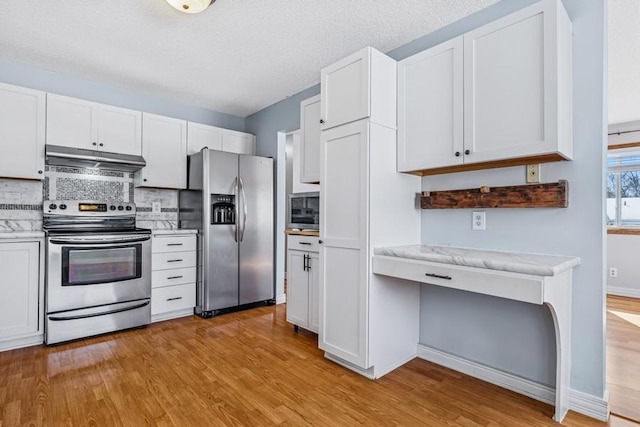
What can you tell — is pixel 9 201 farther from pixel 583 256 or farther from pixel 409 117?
pixel 583 256

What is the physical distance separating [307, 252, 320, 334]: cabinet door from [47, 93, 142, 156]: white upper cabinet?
87.8 inches

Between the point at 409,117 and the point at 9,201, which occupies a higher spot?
the point at 409,117

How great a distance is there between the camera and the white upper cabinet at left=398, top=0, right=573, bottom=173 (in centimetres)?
175

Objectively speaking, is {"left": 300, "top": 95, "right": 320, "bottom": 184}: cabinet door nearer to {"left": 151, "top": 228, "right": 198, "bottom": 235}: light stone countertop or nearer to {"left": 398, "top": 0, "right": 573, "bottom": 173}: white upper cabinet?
{"left": 398, "top": 0, "right": 573, "bottom": 173}: white upper cabinet

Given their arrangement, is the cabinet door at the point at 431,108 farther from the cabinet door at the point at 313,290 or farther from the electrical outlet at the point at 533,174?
the cabinet door at the point at 313,290

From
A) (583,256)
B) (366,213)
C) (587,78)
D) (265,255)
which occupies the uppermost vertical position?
(587,78)

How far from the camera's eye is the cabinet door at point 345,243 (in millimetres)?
2248

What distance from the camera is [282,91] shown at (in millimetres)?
3889

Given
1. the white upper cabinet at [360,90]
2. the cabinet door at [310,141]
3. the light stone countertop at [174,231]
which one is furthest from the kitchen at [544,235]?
the light stone countertop at [174,231]

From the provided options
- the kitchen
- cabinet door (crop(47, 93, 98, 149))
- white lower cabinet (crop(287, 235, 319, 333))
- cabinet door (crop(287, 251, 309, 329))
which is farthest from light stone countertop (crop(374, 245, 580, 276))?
cabinet door (crop(47, 93, 98, 149))

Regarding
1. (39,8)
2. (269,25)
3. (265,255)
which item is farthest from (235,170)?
(39,8)

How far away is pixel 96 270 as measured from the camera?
3051 millimetres

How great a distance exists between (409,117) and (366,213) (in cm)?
77

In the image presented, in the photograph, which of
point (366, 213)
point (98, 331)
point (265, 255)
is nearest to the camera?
point (366, 213)
